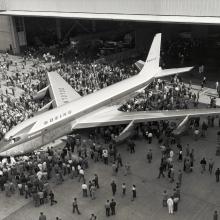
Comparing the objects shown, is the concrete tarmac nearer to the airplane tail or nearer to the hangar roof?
the airplane tail

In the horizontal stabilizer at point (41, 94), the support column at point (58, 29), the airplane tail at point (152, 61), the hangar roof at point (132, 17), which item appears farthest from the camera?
the support column at point (58, 29)

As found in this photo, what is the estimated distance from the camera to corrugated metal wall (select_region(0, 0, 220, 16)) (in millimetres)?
36812

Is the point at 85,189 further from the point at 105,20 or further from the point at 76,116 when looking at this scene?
the point at 105,20

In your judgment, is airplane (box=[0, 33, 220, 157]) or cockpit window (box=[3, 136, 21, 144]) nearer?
cockpit window (box=[3, 136, 21, 144])

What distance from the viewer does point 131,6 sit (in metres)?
43.0

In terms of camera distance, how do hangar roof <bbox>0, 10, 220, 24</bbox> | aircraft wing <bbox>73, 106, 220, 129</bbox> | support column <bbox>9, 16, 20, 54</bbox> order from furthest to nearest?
support column <bbox>9, 16, 20, 54</bbox>, hangar roof <bbox>0, 10, 220, 24</bbox>, aircraft wing <bbox>73, 106, 220, 129</bbox>

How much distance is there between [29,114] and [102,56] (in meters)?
26.7

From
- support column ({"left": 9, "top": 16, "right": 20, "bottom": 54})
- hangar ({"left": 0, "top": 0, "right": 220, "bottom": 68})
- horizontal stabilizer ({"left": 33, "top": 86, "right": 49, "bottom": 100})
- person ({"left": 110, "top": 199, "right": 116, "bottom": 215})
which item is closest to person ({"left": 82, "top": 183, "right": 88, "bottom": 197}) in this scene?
person ({"left": 110, "top": 199, "right": 116, "bottom": 215})

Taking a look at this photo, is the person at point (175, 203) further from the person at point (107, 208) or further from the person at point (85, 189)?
the person at point (85, 189)

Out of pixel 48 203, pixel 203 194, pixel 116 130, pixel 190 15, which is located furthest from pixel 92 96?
pixel 190 15

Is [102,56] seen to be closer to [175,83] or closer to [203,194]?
[175,83]

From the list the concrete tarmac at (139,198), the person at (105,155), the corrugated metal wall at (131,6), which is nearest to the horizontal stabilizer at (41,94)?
the concrete tarmac at (139,198)

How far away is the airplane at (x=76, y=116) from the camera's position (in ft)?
82.2

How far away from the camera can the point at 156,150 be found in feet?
90.8
